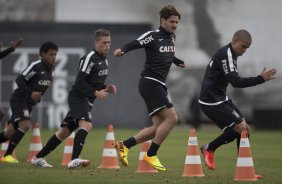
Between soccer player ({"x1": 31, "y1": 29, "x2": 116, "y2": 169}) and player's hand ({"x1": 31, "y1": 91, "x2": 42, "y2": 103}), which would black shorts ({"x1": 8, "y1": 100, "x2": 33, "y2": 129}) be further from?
soccer player ({"x1": 31, "y1": 29, "x2": 116, "y2": 169})

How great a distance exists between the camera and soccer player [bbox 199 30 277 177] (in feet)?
43.5

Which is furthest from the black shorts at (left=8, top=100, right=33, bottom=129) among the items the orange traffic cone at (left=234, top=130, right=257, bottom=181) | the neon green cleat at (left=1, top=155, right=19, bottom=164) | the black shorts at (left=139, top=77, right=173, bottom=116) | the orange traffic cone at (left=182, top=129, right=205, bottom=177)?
the orange traffic cone at (left=234, top=130, right=257, bottom=181)

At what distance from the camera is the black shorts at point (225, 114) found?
13.6 m

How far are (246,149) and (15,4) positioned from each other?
A: 88.4 ft

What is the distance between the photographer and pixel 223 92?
13.9 metres

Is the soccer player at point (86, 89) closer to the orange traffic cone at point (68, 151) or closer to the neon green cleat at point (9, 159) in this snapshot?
the orange traffic cone at point (68, 151)

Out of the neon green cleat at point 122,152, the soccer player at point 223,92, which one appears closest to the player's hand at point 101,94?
the neon green cleat at point 122,152

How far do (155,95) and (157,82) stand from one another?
220 millimetres

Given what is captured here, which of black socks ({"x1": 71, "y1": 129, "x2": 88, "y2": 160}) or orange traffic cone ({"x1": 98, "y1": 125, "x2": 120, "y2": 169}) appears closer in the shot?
black socks ({"x1": 71, "y1": 129, "x2": 88, "y2": 160})

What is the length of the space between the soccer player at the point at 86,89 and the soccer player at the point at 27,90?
1163mm

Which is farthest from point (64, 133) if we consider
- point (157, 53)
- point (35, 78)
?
point (157, 53)

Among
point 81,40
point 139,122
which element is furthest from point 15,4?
point 139,122

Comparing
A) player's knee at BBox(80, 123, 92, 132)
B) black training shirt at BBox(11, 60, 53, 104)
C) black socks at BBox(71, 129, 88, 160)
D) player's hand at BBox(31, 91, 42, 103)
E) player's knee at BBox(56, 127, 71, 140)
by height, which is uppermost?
black training shirt at BBox(11, 60, 53, 104)

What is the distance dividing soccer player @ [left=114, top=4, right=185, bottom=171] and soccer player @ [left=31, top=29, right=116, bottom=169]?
0.79m
